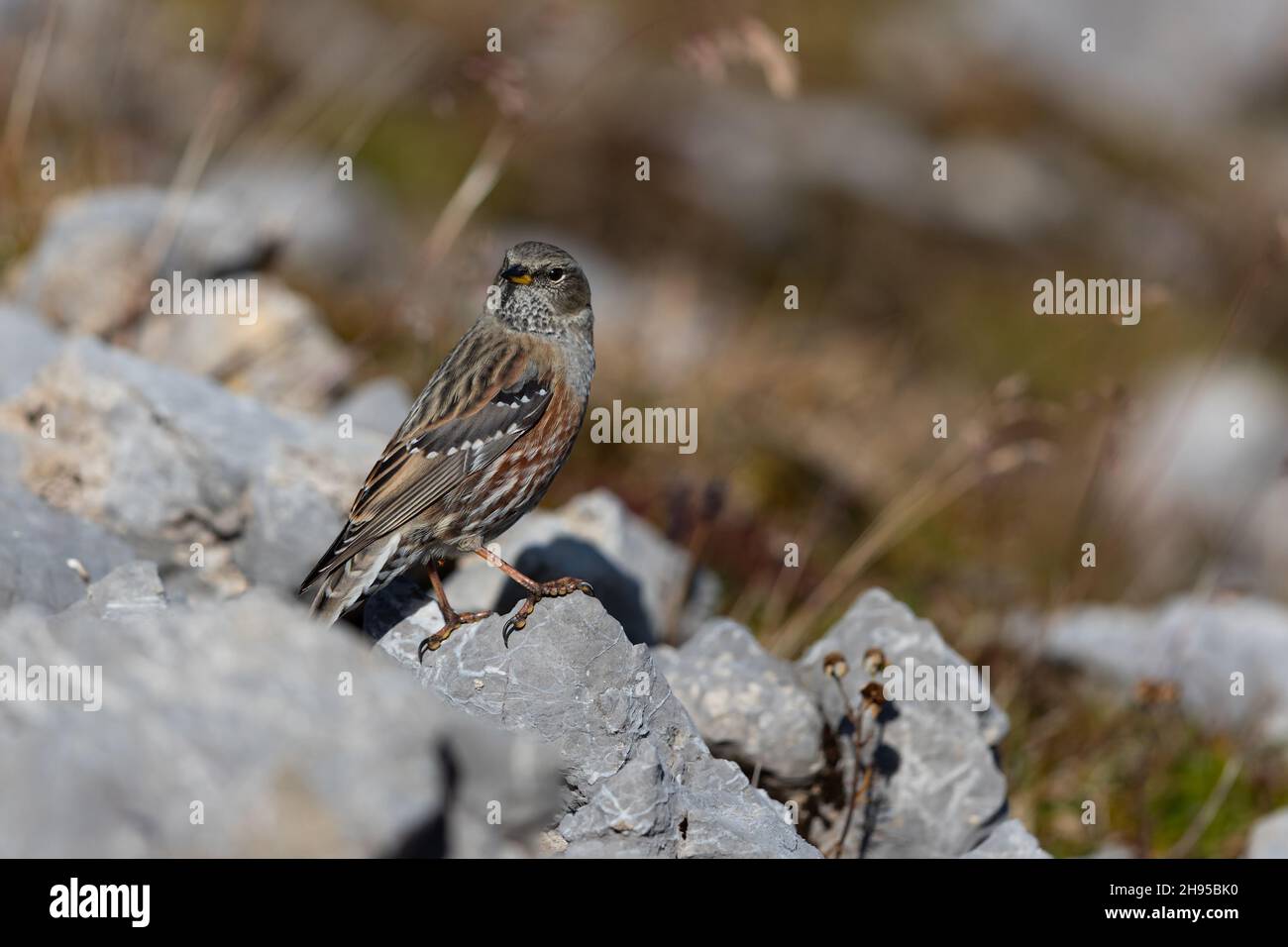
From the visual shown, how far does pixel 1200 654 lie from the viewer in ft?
27.9

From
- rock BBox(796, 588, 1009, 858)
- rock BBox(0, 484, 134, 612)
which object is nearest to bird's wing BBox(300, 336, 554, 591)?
rock BBox(0, 484, 134, 612)

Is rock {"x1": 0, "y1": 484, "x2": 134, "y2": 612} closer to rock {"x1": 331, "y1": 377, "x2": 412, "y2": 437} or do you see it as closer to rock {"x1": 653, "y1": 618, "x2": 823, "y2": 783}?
rock {"x1": 331, "y1": 377, "x2": 412, "y2": 437}

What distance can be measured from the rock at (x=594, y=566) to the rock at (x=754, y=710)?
1131 mm

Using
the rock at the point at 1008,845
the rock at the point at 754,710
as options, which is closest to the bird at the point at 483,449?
the rock at the point at 754,710

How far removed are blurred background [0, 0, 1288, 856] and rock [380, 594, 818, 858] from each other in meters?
1.94

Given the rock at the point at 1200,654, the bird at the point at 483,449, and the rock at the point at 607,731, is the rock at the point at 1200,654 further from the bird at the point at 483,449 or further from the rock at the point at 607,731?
the rock at the point at 607,731

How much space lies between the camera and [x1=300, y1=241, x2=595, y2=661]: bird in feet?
17.5

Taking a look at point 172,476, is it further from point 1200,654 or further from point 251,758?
point 1200,654

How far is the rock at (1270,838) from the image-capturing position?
6.25 metres

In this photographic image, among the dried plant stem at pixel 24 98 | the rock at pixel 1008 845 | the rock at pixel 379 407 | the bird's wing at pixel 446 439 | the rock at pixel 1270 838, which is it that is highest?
the dried plant stem at pixel 24 98

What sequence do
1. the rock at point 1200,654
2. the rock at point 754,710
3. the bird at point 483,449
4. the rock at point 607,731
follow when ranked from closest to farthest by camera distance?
the rock at point 607,731, the bird at point 483,449, the rock at point 754,710, the rock at point 1200,654

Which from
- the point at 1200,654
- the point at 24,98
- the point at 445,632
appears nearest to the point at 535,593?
the point at 445,632
